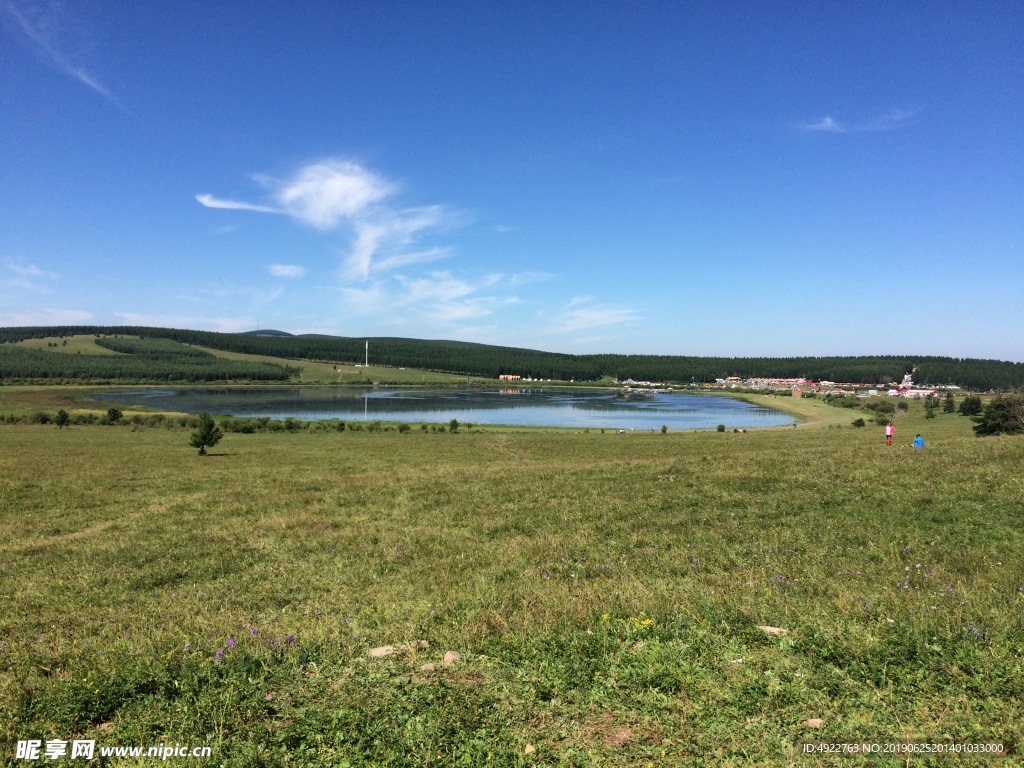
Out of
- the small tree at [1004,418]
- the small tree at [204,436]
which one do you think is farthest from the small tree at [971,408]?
the small tree at [204,436]

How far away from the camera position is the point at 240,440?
62125mm

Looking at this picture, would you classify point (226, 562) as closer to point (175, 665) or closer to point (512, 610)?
point (175, 665)

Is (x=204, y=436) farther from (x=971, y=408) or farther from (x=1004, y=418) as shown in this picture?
(x=971, y=408)

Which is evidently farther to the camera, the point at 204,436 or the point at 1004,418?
the point at 204,436

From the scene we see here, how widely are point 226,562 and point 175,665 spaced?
7058 mm

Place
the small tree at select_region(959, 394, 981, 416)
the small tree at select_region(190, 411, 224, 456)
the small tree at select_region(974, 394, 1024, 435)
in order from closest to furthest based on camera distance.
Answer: the small tree at select_region(974, 394, 1024, 435) < the small tree at select_region(190, 411, 224, 456) < the small tree at select_region(959, 394, 981, 416)

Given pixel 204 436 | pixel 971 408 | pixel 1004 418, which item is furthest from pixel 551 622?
pixel 971 408

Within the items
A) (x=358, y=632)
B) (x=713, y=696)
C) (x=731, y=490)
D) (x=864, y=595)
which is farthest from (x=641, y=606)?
(x=731, y=490)

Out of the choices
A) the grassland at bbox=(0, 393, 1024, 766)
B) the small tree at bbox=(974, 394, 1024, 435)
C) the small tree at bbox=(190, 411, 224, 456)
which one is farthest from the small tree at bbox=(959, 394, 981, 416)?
the small tree at bbox=(190, 411, 224, 456)

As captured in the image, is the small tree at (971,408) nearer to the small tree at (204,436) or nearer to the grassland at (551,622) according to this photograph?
the grassland at (551,622)

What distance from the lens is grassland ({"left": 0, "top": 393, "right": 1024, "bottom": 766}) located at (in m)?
4.54

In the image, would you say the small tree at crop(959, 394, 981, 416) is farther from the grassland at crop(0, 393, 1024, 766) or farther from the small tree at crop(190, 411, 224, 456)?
the small tree at crop(190, 411, 224, 456)

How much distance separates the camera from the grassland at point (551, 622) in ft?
14.9

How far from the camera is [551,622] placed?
22.2 ft
